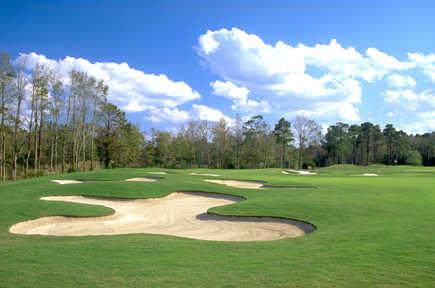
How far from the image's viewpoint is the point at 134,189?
78.3ft

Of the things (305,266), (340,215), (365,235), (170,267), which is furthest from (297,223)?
(170,267)

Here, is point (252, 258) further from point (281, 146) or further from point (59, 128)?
point (281, 146)

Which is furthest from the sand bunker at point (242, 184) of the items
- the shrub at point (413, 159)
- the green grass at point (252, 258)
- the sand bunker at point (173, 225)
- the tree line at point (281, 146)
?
the shrub at point (413, 159)

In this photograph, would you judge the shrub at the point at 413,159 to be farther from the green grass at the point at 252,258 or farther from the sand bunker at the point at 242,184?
the green grass at the point at 252,258

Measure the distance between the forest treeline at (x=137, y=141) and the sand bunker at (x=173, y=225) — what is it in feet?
106

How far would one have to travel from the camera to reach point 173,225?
53.5 ft

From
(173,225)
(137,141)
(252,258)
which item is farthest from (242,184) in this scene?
(137,141)

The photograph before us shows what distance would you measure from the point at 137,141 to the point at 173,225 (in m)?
63.6

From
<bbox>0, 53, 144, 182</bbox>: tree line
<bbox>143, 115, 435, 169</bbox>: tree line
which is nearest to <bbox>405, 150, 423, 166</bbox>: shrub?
<bbox>143, 115, 435, 169</bbox>: tree line

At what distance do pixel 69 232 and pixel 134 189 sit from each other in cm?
910

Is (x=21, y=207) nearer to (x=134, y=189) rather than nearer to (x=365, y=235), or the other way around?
(x=134, y=189)

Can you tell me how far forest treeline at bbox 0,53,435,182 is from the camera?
5078cm

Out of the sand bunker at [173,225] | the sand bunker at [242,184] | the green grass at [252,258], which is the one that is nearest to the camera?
the green grass at [252,258]

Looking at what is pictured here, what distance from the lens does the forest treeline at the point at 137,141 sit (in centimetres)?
5078
